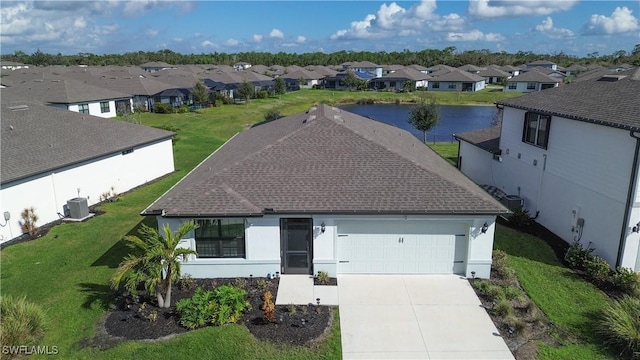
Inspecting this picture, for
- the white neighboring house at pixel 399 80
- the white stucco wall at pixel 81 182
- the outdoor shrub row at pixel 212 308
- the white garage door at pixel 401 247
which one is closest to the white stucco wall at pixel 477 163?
the white garage door at pixel 401 247

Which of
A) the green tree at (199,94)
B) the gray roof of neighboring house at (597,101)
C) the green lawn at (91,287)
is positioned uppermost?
the gray roof of neighboring house at (597,101)

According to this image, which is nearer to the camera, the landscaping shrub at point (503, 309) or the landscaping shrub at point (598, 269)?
the landscaping shrub at point (503, 309)

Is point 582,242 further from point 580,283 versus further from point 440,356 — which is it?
point 440,356

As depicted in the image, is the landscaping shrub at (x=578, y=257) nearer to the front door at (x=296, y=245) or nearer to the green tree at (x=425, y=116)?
the front door at (x=296, y=245)

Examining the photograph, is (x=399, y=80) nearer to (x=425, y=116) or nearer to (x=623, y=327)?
(x=425, y=116)

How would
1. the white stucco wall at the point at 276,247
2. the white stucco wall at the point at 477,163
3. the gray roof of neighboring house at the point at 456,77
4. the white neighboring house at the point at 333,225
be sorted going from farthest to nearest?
1. the gray roof of neighboring house at the point at 456,77
2. the white stucco wall at the point at 477,163
3. the white stucco wall at the point at 276,247
4. the white neighboring house at the point at 333,225

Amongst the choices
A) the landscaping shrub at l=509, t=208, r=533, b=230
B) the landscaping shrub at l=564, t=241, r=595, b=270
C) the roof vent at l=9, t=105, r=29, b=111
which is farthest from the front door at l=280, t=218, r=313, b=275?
the roof vent at l=9, t=105, r=29, b=111

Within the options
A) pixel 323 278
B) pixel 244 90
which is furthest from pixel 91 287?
pixel 244 90
